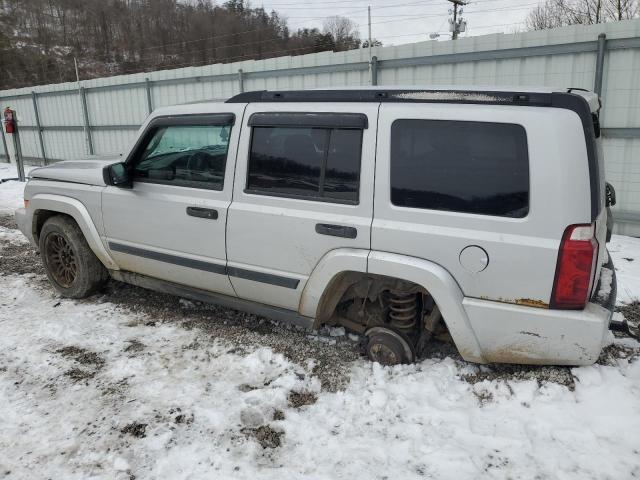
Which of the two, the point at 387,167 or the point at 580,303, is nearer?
the point at 580,303

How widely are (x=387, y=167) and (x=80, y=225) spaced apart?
294cm

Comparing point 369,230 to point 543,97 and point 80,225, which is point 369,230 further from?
point 80,225

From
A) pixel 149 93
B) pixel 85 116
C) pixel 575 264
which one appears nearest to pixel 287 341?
pixel 575 264

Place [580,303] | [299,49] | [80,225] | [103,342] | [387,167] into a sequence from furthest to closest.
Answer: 1. [299,49]
2. [80,225]
3. [103,342]
4. [387,167]
5. [580,303]

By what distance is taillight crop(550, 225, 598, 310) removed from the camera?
2.48m

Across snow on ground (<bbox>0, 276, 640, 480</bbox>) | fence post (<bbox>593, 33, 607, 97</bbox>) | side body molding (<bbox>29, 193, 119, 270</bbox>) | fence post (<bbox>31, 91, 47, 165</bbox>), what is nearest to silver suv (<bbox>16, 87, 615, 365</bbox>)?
side body molding (<bbox>29, 193, 119, 270</bbox>)

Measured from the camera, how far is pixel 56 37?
64625 mm

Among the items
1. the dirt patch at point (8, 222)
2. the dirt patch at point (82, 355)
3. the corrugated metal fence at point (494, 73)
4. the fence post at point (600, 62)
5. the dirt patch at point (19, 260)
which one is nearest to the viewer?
the dirt patch at point (82, 355)

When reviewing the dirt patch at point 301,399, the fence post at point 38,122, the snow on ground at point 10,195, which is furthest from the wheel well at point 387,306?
the fence post at point 38,122

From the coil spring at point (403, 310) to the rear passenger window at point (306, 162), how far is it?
0.71 metres

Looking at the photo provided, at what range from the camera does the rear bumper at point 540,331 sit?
2.58 meters

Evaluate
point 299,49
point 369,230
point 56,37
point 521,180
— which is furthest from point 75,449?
point 56,37

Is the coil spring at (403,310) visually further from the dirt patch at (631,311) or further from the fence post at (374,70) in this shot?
the fence post at (374,70)

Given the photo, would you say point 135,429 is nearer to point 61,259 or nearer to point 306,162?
point 306,162
